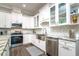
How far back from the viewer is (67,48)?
145 centimetres

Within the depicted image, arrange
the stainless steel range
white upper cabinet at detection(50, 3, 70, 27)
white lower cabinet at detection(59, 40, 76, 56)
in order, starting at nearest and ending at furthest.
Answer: white lower cabinet at detection(59, 40, 76, 56) < the stainless steel range < white upper cabinet at detection(50, 3, 70, 27)

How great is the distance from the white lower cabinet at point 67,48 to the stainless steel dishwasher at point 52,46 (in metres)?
0.07

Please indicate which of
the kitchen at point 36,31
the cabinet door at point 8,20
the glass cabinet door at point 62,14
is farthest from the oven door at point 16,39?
the glass cabinet door at point 62,14

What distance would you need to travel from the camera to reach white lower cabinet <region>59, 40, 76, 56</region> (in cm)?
136

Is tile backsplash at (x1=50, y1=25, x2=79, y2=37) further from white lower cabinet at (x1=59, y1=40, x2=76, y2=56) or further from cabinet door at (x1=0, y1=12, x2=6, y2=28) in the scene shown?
cabinet door at (x1=0, y1=12, x2=6, y2=28)

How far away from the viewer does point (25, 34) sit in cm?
154

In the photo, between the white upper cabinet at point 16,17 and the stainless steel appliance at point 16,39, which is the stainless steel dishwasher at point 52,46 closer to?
the stainless steel appliance at point 16,39

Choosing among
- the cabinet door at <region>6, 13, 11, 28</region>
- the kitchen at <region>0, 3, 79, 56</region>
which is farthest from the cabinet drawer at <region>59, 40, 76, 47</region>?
the cabinet door at <region>6, 13, 11, 28</region>

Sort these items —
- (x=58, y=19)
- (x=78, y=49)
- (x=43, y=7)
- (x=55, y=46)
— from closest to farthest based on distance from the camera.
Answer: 1. (x=78, y=49)
2. (x=43, y=7)
3. (x=55, y=46)
4. (x=58, y=19)

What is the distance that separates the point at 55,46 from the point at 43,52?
22cm

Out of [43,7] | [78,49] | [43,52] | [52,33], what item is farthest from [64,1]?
[43,52]

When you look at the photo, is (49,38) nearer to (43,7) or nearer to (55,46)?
(55,46)

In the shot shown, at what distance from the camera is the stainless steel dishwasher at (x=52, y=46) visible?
1.52m

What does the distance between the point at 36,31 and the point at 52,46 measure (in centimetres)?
36
